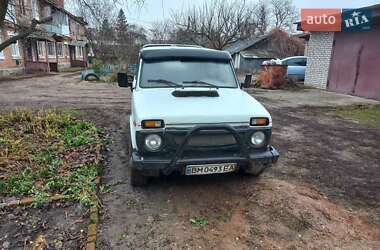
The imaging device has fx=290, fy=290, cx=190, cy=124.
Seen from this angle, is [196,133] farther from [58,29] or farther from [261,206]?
[58,29]

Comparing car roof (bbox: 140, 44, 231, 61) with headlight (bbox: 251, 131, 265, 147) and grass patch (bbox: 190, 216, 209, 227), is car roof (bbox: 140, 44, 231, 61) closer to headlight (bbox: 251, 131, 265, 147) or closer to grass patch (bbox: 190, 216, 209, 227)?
headlight (bbox: 251, 131, 265, 147)

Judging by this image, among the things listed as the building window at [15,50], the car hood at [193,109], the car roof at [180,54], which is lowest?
the car hood at [193,109]

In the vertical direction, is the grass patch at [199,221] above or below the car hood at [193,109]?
below

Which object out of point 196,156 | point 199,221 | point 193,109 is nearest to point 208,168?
point 196,156

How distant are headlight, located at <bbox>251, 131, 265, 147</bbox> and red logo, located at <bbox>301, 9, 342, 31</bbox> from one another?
1343 cm

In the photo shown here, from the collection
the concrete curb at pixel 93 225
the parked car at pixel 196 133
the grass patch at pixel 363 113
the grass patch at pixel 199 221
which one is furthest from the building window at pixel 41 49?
the grass patch at pixel 199 221

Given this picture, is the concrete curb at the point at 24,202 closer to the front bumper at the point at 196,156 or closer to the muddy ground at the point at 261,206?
the muddy ground at the point at 261,206

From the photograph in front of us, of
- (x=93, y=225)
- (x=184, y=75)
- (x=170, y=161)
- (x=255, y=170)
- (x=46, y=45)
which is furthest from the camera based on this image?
Answer: (x=46, y=45)

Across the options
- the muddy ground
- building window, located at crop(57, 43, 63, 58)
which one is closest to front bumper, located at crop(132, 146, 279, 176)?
the muddy ground

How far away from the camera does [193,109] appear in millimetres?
3641

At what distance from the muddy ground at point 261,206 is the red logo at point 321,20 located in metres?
10.4

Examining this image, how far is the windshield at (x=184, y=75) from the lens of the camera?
4.56 m

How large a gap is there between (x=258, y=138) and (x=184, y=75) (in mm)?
1623

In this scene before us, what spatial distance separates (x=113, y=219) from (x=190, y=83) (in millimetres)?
2279
